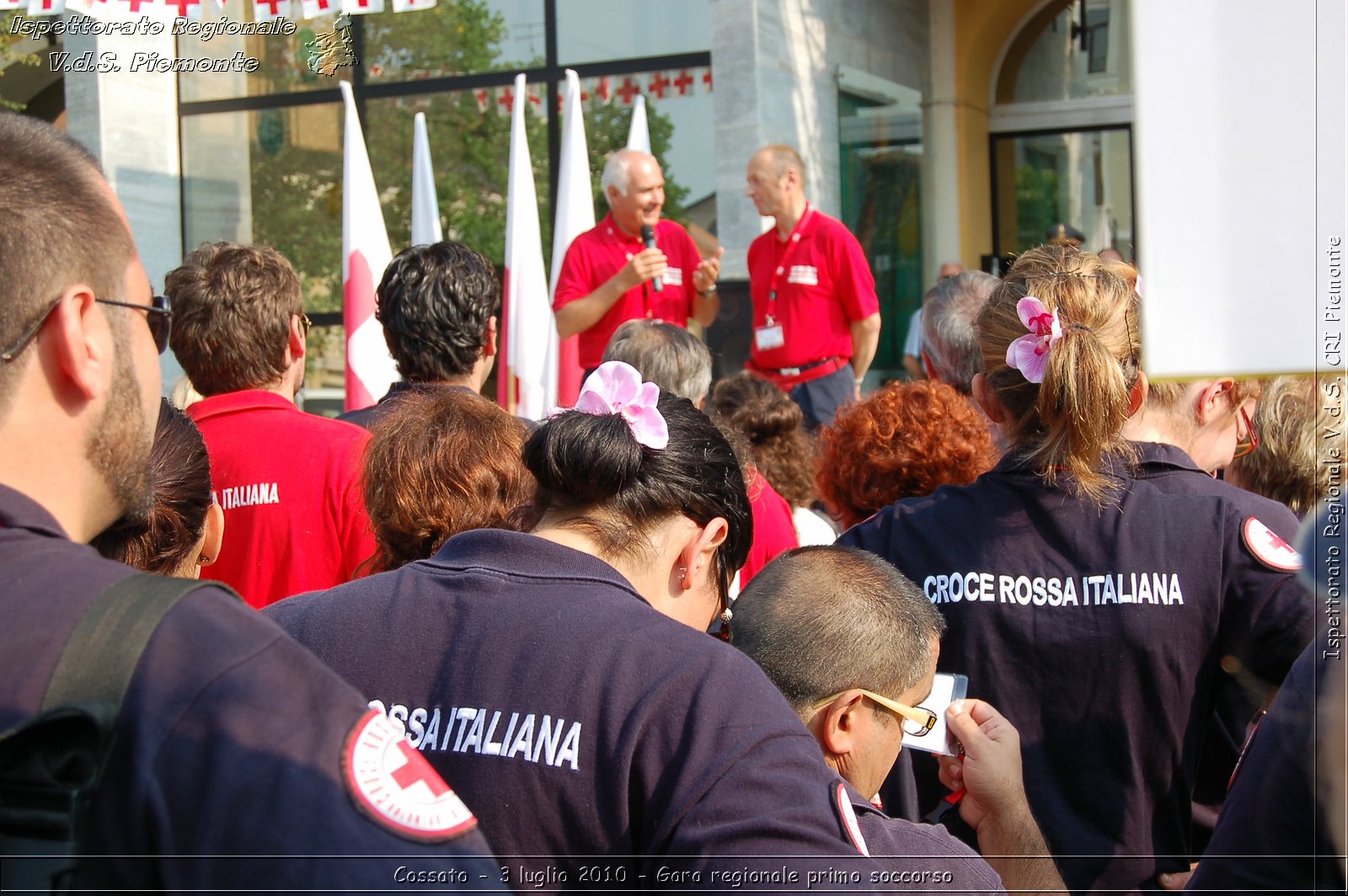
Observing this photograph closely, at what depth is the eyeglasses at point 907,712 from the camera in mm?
2086

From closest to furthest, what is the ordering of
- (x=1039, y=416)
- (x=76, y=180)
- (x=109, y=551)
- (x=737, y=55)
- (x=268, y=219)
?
(x=76, y=180) < (x=109, y=551) < (x=1039, y=416) < (x=737, y=55) < (x=268, y=219)

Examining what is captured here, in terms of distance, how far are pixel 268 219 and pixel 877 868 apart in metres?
10.3

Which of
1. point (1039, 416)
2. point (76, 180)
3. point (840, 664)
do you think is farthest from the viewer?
point (1039, 416)

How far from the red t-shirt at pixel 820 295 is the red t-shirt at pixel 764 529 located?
143 inches

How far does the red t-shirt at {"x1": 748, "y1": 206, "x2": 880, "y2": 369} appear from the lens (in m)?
6.83

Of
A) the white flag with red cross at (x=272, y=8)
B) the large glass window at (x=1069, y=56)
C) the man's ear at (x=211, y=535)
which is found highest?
the large glass window at (x=1069, y=56)

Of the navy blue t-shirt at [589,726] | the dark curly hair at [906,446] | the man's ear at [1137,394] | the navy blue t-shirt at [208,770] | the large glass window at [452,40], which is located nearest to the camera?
the navy blue t-shirt at [208,770]

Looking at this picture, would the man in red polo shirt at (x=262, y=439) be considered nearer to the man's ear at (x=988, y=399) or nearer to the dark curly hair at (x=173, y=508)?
the dark curly hair at (x=173, y=508)

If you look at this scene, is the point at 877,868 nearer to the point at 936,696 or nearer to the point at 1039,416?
the point at 936,696

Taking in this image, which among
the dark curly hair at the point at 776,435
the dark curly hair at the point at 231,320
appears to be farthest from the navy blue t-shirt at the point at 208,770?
the dark curly hair at the point at 776,435

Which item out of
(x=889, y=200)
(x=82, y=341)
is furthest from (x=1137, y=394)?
(x=889, y=200)

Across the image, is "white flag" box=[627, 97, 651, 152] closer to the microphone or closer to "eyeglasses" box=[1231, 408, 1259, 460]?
the microphone

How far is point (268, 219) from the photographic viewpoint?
10.8 metres

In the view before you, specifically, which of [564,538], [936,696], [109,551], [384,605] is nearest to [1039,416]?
[936,696]
